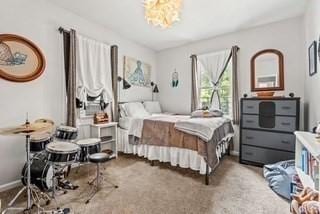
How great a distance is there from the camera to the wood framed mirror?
137 inches

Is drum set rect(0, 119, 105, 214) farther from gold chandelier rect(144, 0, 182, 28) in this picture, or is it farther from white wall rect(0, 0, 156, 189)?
gold chandelier rect(144, 0, 182, 28)

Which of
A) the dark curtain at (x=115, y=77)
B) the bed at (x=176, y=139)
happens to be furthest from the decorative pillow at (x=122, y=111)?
the dark curtain at (x=115, y=77)

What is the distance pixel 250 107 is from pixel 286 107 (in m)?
0.53

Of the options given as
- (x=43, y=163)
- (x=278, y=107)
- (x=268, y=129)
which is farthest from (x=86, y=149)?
(x=278, y=107)

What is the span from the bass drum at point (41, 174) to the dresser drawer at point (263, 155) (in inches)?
120

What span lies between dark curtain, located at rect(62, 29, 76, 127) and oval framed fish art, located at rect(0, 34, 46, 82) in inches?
14.7

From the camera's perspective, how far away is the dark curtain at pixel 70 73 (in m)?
3.05

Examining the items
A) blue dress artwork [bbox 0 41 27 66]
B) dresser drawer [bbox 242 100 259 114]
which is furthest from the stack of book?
blue dress artwork [bbox 0 41 27 66]

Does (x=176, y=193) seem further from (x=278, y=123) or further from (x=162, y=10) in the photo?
(x=162, y=10)

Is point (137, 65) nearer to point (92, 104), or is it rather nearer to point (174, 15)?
point (92, 104)

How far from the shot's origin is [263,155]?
3129 millimetres

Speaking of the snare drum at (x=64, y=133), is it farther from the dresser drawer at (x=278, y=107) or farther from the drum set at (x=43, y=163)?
the dresser drawer at (x=278, y=107)

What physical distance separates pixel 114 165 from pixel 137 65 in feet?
8.18

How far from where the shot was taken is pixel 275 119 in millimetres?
3014
